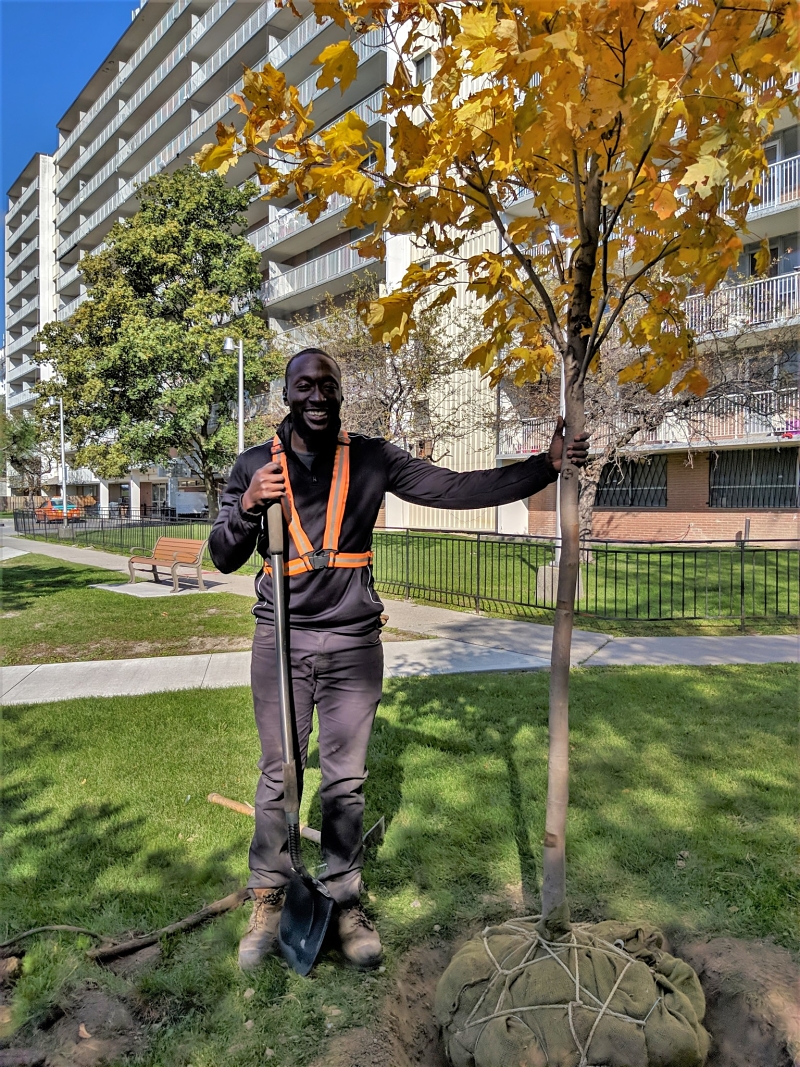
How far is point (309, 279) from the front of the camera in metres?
27.8

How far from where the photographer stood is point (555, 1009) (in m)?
2.01

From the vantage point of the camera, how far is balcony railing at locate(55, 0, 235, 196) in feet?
111

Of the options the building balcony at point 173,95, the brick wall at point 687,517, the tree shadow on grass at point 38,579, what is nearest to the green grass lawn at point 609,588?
the tree shadow on grass at point 38,579

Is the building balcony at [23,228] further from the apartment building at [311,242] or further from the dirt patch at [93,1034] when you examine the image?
the dirt patch at [93,1034]

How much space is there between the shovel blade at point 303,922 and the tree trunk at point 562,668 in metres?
0.75

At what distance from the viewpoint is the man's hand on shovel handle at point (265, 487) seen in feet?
7.62

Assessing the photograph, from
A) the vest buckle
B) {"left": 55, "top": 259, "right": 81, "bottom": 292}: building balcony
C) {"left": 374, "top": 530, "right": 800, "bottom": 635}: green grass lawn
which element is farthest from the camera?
{"left": 55, "top": 259, "right": 81, "bottom": 292}: building balcony

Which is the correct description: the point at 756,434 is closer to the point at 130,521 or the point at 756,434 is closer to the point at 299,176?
the point at 130,521

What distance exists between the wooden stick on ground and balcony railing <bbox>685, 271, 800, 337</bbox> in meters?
15.2

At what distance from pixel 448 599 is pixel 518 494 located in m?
8.18

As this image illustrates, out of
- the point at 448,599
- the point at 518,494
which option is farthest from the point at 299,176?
the point at 448,599

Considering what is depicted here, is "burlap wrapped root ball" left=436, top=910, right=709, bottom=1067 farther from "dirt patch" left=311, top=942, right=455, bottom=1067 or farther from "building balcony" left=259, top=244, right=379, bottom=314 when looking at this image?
"building balcony" left=259, top=244, right=379, bottom=314

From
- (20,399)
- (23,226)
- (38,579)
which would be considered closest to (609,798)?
(38,579)

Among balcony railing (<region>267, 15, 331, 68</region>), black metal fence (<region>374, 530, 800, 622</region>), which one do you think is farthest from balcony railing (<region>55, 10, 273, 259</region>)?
black metal fence (<region>374, 530, 800, 622</region>)
